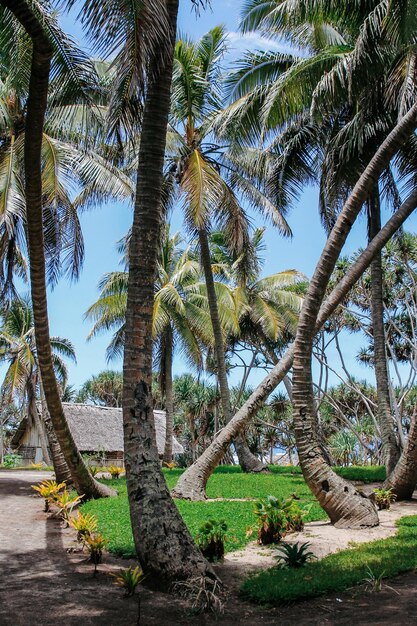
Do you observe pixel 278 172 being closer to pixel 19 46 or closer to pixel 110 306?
pixel 19 46

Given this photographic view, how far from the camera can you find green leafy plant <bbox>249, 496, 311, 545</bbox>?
890 cm

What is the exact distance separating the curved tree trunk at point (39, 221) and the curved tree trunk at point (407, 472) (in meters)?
6.48

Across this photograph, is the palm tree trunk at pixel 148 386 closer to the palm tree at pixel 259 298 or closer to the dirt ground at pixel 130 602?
the dirt ground at pixel 130 602

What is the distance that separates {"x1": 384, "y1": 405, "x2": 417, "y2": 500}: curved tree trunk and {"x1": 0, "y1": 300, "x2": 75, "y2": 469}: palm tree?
69.4 ft

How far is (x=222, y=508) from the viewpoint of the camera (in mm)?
11492

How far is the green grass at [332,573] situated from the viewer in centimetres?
628

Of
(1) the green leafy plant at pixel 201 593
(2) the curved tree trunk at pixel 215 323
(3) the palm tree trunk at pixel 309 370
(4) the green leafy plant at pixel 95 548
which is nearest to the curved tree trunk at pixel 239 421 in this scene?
(3) the palm tree trunk at pixel 309 370

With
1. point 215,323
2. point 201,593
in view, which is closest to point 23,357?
point 215,323

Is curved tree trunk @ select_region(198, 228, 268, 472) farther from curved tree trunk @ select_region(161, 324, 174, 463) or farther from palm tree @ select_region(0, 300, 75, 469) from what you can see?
palm tree @ select_region(0, 300, 75, 469)

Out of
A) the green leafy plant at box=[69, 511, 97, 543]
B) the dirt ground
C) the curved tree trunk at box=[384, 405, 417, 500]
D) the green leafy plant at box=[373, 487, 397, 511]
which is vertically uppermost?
the curved tree trunk at box=[384, 405, 417, 500]

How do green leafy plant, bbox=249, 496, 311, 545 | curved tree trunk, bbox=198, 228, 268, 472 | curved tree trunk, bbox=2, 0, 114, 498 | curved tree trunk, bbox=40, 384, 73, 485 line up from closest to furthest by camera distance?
curved tree trunk, bbox=2, 0, 114, 498
green leafy plant, bbox=249, 496, 311, 545
curved tree trunk, bbox=40, 384, 73, 485
curved tree trunk, bbox=198, 228, 268, 472

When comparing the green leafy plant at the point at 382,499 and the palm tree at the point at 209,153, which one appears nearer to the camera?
the green leafy plant at the point at 382,499

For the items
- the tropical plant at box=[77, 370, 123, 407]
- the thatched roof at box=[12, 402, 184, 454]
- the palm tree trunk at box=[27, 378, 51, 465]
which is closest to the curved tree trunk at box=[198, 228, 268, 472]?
the thatched roof at box=[12, 402, 184, 454]

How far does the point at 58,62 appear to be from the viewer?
951 centimetres
